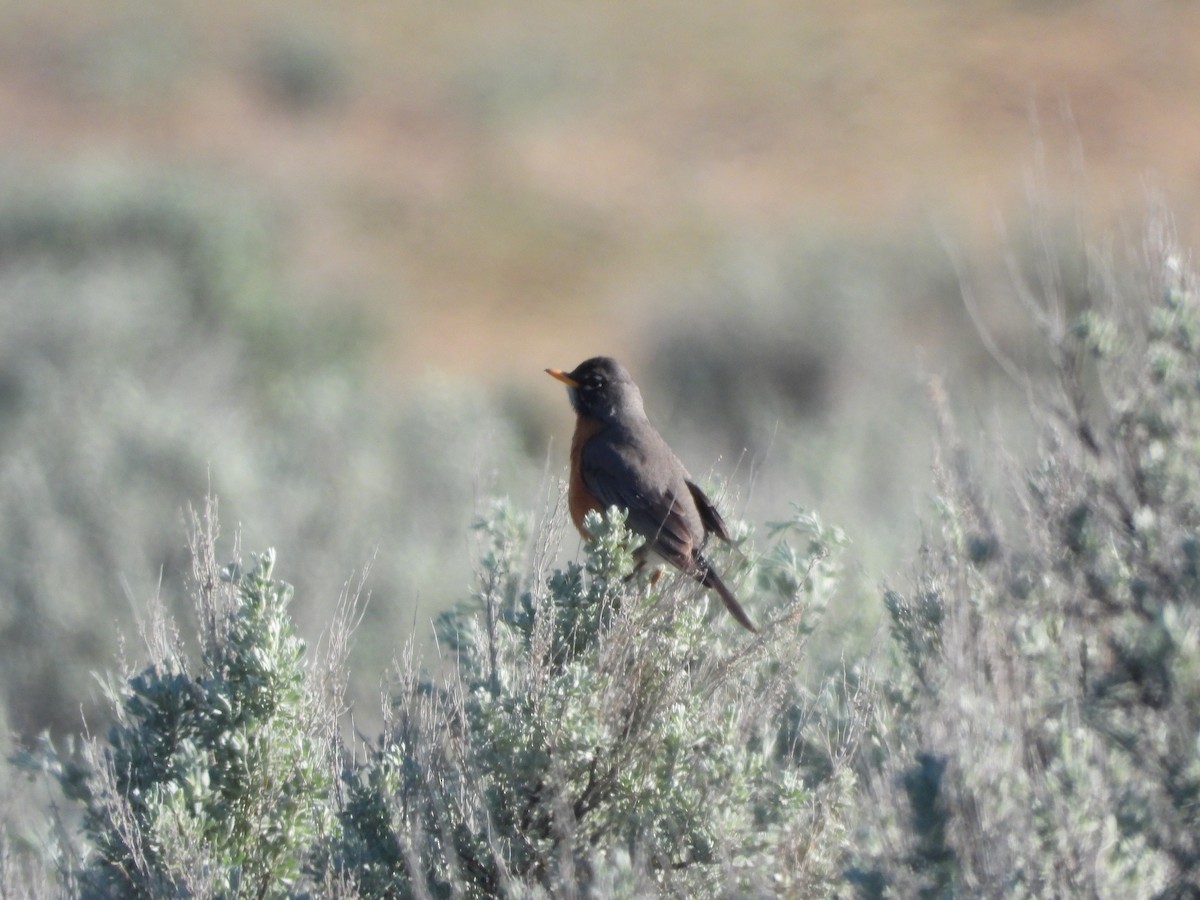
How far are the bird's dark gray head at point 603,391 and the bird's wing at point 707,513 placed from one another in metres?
0.83

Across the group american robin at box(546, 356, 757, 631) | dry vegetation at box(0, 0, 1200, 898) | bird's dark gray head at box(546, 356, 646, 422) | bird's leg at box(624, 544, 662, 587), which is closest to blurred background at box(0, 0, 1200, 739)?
dry vegetation at box(0, 0, 1200, 898)

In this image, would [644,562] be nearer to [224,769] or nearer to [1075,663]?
[224,769]

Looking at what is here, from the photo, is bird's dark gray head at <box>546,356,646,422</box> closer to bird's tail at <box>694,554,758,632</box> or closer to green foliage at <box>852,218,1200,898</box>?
bird's tail at <box>694,554,758,632</box>

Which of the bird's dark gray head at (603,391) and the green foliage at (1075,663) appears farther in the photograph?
the bird's dark gray head at (603,391)

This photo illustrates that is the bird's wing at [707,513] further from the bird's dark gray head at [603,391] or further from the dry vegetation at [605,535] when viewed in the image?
the bird's dark gray head at [603,391]

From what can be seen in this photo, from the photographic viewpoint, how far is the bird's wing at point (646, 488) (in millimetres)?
6516

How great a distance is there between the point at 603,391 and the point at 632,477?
0.75 m

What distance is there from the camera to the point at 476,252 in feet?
109

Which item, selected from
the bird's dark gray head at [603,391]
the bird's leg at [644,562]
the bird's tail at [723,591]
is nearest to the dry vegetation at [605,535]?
the bird's tail at [723,591]

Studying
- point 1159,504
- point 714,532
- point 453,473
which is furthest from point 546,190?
point 1159,504

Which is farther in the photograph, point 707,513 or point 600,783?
point 707,513

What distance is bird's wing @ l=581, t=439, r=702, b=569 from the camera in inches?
257

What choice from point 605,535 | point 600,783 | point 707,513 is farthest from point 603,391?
point 600,783

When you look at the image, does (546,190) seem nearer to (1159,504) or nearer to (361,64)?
(361,64)
